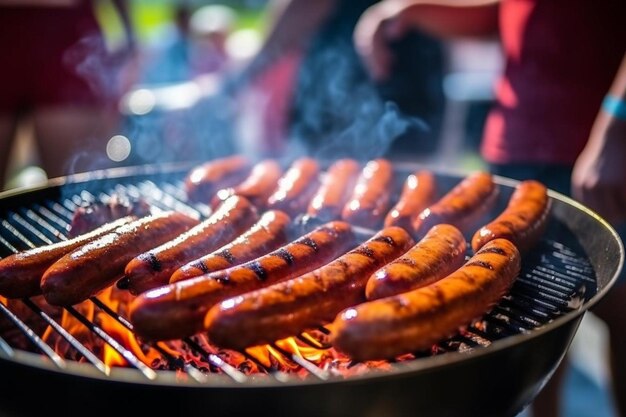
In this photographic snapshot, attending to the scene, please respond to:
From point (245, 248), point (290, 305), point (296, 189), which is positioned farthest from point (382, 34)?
point (290, 305)

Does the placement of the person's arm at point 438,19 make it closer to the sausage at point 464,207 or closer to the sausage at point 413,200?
the sausage at point 413,200

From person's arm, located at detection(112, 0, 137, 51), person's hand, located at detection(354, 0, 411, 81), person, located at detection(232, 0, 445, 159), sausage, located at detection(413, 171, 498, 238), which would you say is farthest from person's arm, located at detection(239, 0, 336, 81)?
sausage, located at detection(413, 171, 498, 238)

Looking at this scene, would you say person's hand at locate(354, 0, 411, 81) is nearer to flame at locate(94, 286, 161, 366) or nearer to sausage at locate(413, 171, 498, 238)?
sausage at locate(413, 171, 498, 238)

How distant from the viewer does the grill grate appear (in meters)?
1.72

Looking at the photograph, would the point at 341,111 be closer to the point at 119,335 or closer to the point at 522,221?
the point at 522,221

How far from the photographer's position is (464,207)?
2580 mm

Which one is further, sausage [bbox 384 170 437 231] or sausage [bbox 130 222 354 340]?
sausage [bbox 384 170 437 231]

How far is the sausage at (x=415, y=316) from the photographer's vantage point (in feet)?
5.13

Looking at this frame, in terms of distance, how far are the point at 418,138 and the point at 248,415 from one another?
20.0ft

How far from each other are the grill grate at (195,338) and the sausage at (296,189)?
406 mm

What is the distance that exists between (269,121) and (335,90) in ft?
5.45

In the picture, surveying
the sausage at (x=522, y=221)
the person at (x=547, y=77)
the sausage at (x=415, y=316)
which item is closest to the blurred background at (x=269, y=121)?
the person at (x=547, y=77)

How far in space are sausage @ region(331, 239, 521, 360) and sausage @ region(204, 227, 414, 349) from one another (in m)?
0.12

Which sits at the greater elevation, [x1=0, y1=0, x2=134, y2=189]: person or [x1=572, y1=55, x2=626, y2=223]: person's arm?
[x1=0, y1=0, x2=134, y2=189]: person
